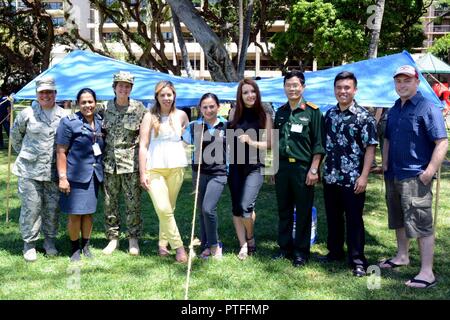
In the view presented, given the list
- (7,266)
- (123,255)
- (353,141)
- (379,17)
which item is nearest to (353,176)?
(353,141)

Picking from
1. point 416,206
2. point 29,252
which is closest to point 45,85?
point 29,252

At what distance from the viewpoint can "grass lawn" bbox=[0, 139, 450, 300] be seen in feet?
11.4

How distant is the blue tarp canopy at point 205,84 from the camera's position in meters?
4.66

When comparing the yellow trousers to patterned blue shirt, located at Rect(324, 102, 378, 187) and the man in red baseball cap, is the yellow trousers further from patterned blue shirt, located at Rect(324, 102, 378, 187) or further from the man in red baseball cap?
the man in red baseball cap

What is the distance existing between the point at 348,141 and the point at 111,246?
2278mm

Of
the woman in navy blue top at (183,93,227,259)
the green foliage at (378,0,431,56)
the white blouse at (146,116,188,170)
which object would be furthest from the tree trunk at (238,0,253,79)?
the green foliage at (378,0,431,56)

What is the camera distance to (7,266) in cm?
403

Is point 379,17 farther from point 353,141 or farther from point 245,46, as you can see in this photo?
point 353,141

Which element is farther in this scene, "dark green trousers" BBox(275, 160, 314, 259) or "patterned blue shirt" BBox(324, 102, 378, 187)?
"dark green trousers" BBox(275, 160, 314, 259)

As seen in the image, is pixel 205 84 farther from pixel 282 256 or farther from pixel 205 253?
pixel 282 256

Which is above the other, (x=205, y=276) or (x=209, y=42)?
(x=209, y=42)

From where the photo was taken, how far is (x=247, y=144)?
3936 mm

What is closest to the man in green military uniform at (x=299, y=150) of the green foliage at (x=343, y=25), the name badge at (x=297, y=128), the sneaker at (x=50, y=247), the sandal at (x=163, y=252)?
the name badge at (x=297, y=128)

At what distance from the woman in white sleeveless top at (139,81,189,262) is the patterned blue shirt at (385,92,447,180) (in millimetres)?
1696
